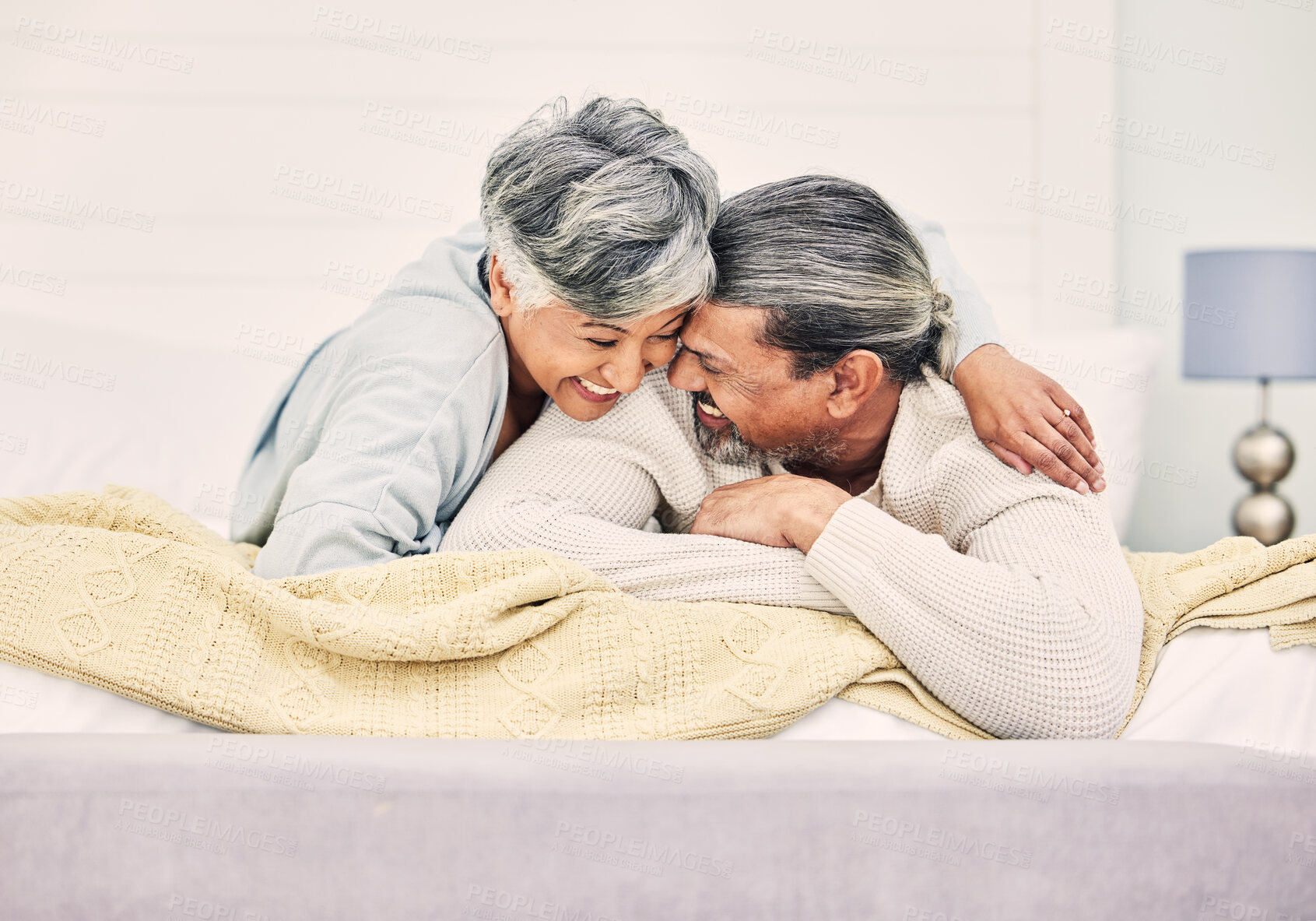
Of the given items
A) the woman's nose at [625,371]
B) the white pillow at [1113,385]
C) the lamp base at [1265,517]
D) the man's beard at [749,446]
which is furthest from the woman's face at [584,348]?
the lamp base at [1265,517]

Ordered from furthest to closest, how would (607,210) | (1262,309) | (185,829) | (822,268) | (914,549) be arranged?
(1262,309) → (822,268) → (607,210) → (914,549) → (185,829)

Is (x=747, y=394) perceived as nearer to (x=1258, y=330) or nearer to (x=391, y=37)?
(x=1258, y=330)

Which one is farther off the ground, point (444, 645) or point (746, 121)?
point (746, 121)

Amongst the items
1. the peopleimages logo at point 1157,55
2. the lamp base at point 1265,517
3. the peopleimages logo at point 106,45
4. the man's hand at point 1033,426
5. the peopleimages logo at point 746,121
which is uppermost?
the peopleimages logo at point 106,45

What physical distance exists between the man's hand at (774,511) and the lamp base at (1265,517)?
5.40 feet

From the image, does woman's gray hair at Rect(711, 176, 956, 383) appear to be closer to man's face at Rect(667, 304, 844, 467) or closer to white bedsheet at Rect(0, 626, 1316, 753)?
man's face at Rect(667, 304, 844, 467)

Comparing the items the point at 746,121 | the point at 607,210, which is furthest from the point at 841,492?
the point at 746,121

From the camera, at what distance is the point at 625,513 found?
130 centimetres

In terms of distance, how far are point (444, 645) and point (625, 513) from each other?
438 mm

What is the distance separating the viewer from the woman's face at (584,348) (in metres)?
1.24

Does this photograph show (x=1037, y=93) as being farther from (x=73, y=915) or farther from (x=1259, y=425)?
(x=73, y=915)

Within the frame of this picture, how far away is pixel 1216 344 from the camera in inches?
92.1

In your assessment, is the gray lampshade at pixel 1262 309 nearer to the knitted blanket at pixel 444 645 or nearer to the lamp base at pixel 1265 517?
the lamp base at pixel 1265 517

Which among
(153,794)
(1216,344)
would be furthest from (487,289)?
(1216,344)
